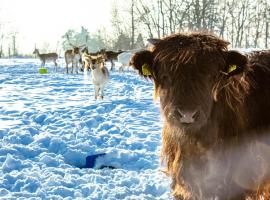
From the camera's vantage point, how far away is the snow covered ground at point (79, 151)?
492cm

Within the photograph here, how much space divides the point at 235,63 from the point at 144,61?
792 mm

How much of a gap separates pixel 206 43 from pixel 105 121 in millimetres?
5470

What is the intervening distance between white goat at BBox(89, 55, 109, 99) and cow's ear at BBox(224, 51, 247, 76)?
33.7 ft

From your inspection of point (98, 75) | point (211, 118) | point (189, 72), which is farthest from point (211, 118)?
point (98, 75)

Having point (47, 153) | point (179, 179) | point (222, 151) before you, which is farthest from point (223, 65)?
point (47, 153)

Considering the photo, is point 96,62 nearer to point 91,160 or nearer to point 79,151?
point 79,151

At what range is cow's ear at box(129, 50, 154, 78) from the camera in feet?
12.3

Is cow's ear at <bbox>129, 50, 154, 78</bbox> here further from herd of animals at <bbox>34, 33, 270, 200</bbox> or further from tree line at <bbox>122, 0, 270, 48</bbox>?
tree line at <bbox>122, 0, 270, 48</bbox>

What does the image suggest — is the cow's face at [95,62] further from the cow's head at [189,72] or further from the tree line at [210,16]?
the tree line at [210,16]

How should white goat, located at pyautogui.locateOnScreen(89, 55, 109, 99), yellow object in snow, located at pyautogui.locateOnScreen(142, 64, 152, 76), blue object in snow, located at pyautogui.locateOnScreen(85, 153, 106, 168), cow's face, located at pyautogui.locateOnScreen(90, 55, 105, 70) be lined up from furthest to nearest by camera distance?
cow's face, located at pyautogui.locateOnScreen(90, 55, 105, 70)
white goat, located at pyautogui.locateOnScreen(89, 55, 109, 99)
blue object in snow, located at pyautogui.locateOnScreen(85, 153, 106, 168)
yellow object in snow, located at pyautogui.locateOnScreen(142, 64, 152, 76)

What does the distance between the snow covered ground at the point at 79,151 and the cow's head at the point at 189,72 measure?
5.39 feet

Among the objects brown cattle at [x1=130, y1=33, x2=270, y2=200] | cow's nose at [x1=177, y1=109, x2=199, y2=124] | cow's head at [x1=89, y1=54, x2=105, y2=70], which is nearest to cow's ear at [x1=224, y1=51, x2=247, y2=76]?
brown cattle at [x1=130, y1=33, x2=270, y2=200]

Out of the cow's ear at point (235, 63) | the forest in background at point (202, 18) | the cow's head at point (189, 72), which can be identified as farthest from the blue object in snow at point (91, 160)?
the forest in background at point (202, 18)

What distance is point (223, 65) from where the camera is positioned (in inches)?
140
